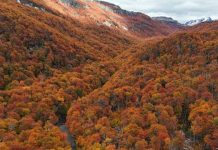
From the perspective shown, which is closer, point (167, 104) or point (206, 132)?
point (206, 132)

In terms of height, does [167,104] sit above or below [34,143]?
above

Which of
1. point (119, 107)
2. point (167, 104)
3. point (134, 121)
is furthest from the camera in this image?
point (119, 107)

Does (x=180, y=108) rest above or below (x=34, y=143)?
above

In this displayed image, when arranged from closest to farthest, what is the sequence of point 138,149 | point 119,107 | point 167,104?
point 138,149 → point 167,104 → point 119,107

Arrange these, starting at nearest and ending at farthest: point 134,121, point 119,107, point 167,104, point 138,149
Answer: point 138,149 → point 134,121 → point 167,104 → point 119,107

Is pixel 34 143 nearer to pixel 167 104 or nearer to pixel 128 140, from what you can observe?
pixel 128 140

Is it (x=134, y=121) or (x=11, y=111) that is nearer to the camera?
(x=134, y=121)

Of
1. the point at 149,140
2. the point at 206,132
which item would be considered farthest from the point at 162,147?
the point at 206,132

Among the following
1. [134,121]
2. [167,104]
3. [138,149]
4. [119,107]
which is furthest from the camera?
[119,107]

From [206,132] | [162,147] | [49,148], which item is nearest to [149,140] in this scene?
[162,147]

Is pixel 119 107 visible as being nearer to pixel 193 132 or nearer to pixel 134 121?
pixel 134 121
